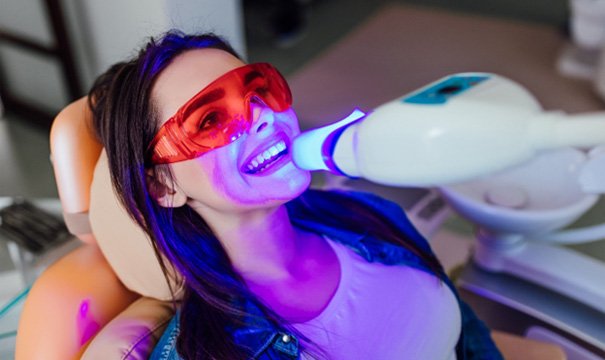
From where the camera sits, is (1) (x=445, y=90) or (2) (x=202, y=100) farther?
(2) (x=202, y=100)

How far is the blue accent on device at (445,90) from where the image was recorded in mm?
573

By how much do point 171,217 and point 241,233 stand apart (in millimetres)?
98

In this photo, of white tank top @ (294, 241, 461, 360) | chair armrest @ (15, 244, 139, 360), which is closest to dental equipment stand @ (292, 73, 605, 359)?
white tank top @ (294, 241, 461, 360)

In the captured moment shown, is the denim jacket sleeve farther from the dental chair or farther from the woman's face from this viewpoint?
the woman's face

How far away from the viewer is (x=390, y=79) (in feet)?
9.78

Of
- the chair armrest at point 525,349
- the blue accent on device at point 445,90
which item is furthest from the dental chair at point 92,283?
the chair armrest at point 525,349

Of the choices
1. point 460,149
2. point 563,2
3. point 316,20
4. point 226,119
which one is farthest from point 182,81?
point 563,2

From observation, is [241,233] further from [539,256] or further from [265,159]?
[539,256]

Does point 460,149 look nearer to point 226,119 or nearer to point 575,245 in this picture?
point 226,119

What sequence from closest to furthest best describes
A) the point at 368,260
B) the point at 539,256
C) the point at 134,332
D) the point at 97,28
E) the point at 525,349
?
the point at 134,332
the point at 368,260
the point at 525,349
the point at 539,256
the point at 97,28

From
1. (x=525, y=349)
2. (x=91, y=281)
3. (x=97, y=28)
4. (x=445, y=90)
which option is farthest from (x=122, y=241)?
(x=97, y=28)

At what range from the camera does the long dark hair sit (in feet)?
2.57

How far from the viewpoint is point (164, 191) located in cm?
82

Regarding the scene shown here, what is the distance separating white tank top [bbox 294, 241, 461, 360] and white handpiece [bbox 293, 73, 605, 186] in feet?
0.94
